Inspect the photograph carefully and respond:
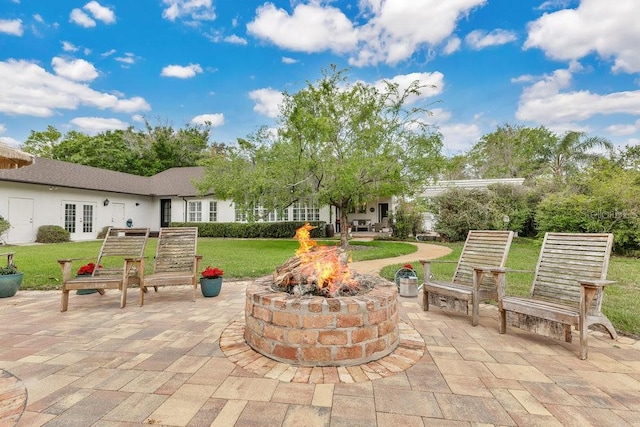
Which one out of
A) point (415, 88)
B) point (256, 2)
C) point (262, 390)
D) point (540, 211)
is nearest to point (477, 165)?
point (540, 211)

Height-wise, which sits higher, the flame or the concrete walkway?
the flame

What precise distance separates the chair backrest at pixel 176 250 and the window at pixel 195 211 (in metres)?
15.4

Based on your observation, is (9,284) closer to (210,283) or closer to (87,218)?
(210,283)

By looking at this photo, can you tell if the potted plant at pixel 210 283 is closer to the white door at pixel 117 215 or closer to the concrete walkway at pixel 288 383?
the concrete walkway at pixel 288 383

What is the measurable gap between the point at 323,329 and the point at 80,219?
18674 mm

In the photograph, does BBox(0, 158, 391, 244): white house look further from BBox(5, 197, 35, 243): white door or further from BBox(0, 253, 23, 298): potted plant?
BBox(0, 253, 23, 298): potted plant

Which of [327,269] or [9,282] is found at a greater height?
[327,269]

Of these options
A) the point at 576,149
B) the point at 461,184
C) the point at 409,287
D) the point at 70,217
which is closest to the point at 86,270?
the point at 409,287

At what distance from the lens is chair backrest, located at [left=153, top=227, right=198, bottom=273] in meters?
5.02

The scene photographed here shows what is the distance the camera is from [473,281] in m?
3.60

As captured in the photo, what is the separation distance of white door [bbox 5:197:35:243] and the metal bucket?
17.0 metres

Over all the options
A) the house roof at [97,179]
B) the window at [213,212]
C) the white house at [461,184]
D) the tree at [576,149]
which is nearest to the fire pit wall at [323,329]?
the white house at [461,184]

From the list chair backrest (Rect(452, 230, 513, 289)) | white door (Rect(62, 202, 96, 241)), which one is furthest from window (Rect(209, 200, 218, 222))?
chair backrest (Rect(452, 230, 513, 289))

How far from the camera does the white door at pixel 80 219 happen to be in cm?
1560
